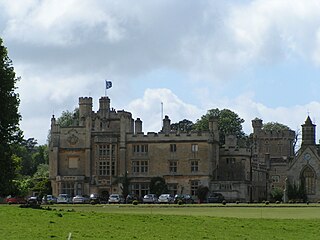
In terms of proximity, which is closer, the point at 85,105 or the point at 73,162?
the point at 73,162

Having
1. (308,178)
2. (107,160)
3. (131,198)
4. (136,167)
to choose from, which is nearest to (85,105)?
(107,160)

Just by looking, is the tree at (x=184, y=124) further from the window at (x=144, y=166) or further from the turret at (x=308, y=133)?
the window at (x=144, y=166)

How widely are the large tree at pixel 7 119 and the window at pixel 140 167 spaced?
1950 inches

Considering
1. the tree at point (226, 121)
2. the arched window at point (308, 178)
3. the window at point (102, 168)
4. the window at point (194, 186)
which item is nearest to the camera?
the window at point (194, 186)

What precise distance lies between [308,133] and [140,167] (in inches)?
815

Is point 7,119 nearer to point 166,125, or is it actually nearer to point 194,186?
point 194,186

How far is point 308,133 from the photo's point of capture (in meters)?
103

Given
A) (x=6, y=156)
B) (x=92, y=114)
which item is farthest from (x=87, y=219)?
(x=92, y=114)

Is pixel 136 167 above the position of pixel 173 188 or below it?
above

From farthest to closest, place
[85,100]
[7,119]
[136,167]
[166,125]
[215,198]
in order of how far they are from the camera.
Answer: [85,100] < [166,125] < [136,167] < [215,198] < [7,119]

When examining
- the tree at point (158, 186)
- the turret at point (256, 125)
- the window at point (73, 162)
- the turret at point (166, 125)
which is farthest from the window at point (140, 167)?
the turret at point (256, 125)

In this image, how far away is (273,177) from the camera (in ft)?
412

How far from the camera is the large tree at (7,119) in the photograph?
50.2m

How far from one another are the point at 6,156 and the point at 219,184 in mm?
50494
